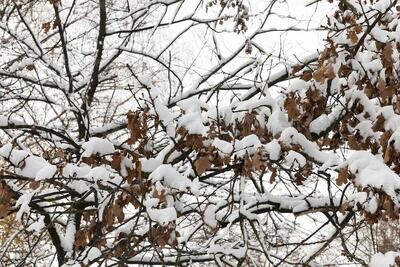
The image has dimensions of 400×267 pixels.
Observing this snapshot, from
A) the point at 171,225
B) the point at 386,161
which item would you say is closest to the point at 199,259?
the point at 171,225

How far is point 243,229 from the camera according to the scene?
11.1 feet

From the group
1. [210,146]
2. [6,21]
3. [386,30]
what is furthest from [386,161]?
[6,21]

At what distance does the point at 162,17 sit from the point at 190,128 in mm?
4122

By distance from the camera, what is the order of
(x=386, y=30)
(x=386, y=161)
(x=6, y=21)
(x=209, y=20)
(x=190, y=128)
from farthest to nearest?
1. (x=209, y=20)
2. (x=6, y=21)
3. (x=386, y=30)
4. (x=190, y=128)
5. (x=386, y=161)

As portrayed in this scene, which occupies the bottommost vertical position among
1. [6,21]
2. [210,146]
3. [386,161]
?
[386,161]

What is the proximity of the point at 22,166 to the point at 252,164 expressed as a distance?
1.53 metres

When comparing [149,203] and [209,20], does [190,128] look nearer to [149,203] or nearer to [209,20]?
[149,203]

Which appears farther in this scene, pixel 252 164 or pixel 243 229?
pixel 243 229

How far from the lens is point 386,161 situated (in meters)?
2.84

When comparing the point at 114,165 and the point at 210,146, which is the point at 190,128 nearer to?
the point at 210,146

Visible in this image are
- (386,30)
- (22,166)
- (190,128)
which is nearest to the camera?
(190,128)

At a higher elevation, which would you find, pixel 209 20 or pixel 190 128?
pixel 209 20

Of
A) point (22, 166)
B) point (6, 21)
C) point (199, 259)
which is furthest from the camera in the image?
point (6, 21)

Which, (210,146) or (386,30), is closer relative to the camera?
(210,146)
